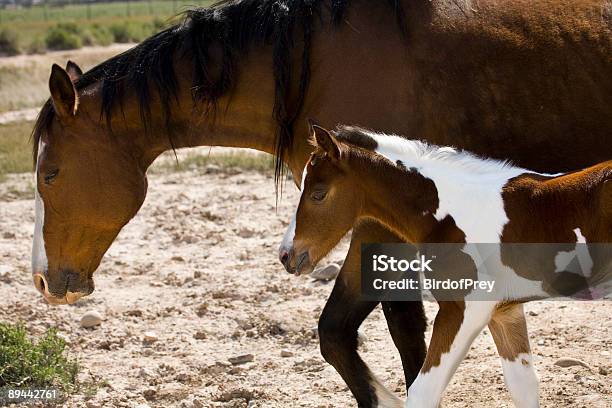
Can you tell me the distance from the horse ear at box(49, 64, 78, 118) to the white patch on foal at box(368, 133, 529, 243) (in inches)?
60.7

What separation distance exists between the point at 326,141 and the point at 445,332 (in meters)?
0.94

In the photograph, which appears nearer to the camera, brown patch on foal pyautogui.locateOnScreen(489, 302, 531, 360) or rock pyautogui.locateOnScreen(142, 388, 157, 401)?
brown patch on foal pyautogui.locateOnScreen(489, 302, 531, 360)

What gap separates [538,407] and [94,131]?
2512 millimetres

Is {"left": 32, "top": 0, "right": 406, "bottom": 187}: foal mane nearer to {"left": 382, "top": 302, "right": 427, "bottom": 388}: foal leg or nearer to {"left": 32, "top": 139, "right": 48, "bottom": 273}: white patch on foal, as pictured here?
{"left": 32, "top": 139, "right": 48, "bottom": 273}: white patch on foal

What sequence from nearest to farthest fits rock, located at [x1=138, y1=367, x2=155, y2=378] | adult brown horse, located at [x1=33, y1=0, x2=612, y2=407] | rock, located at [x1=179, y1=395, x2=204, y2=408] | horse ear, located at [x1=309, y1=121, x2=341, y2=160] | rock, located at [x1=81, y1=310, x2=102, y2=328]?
horse ear, located at [x1=309, y1=121, x2=341, y2=160] < adult brown horse, located at [x1=33, y1=0, x2=612, y2=407] < rock, located at [x1=179, y1=395, x2=204, y2=408] < rock, located at [x1=138, y1=367, x2=155, y2=378] < rock, located at [x1=81, y1=310, x2=102, y2=328]

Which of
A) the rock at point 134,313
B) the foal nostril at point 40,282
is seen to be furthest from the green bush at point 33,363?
the rock at point 134,313

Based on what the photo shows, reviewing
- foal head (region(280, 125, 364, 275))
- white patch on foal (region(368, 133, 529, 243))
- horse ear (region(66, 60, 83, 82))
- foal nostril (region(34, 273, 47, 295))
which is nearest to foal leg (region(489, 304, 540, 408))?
white patch on foal (region(368, 133, 529, 243))

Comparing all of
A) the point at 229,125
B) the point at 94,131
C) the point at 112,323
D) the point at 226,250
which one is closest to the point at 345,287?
the point at 229,125

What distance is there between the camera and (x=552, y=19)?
4.61 m

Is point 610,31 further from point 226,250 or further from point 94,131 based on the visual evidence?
point 226,250

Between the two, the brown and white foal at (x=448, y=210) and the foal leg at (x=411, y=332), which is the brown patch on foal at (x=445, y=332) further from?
the foal leg at (x=411, y=332)

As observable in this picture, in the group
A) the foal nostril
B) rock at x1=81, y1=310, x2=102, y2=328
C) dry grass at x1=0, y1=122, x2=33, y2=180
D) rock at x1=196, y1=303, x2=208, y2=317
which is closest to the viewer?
the foal nostril

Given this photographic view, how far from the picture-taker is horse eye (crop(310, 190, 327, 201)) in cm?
418
